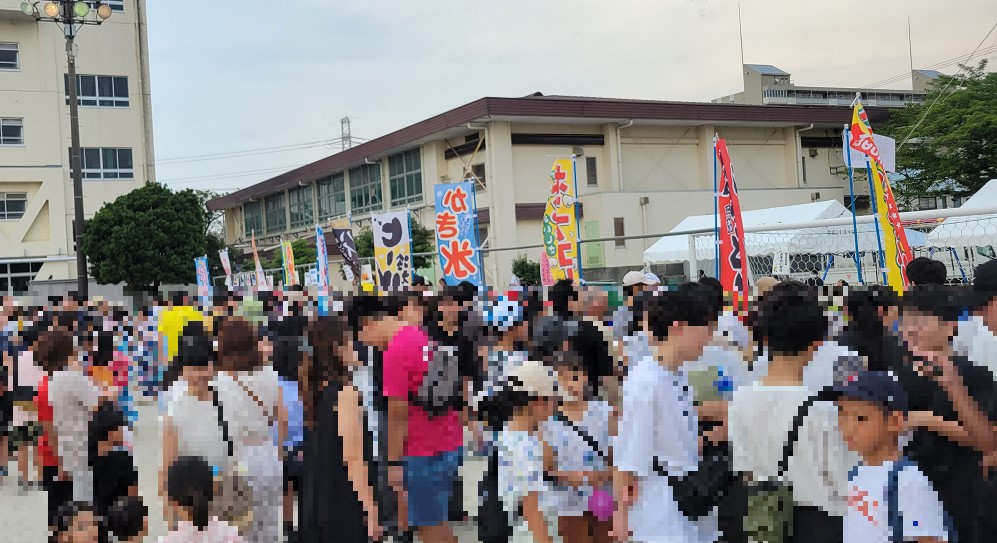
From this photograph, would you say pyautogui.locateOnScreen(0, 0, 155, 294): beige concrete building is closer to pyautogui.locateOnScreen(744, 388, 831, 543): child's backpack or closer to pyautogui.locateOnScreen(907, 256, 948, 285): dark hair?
pyautogui.locateOnScreen(907, 256, 948, 285): dark hair

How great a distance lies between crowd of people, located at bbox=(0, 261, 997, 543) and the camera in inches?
118

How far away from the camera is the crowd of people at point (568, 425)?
2.99 meters

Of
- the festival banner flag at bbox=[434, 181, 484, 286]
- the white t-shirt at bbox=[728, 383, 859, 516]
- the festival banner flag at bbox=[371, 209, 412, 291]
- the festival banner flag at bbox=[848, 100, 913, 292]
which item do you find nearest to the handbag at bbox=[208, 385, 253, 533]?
the white t-shirt at bbox=[728, 383, 859, 516]

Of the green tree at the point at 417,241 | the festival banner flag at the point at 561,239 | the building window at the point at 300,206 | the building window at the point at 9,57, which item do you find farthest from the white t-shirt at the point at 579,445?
the building window at the point at 300,206

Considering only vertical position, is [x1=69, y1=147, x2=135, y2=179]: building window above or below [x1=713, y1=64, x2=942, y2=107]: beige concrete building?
below

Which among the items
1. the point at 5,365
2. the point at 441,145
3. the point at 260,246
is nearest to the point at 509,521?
the point at 5,365

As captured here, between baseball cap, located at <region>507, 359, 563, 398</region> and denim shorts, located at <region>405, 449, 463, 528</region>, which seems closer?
baseball cap, located at <region>507, 359, 563, 398</region>

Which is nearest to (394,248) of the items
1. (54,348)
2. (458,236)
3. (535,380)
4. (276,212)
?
(458,236)

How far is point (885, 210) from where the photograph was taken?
8141 millimetres

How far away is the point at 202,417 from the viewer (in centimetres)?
383

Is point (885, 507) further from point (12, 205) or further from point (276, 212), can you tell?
point (276, 212)

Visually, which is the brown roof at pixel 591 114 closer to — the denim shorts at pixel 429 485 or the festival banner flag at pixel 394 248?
the festival banner flag at pixel 394 248

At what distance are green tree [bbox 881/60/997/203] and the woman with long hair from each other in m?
30.9

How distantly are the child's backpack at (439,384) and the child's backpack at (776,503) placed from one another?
165 cm
